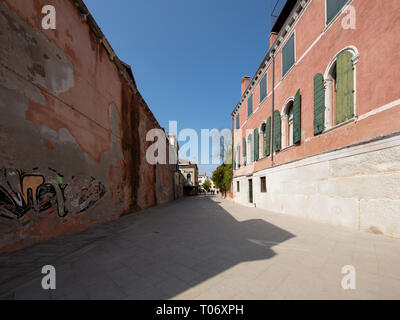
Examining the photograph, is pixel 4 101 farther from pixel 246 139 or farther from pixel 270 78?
pixel 246 139

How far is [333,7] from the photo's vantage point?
235 inches

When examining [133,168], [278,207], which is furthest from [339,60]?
[133,168]

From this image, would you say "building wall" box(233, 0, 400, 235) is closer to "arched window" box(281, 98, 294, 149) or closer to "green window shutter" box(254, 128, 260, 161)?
"arched window" box(281, 98, 294, 149)

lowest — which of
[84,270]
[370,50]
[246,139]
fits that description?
[84,270]

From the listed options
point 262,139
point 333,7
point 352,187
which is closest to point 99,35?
point 333,7

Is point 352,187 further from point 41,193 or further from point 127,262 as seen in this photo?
point 41,193

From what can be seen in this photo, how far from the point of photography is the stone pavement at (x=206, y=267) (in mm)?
1987

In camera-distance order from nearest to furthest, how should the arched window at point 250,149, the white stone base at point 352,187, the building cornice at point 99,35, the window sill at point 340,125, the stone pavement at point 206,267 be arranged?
the stone pavement at point 206,267 → the white stone base at point 352,187 → the window sill at point 340,125 → the building cornice at point 99,35 → the arched window at point 250,149

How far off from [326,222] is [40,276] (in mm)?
7367

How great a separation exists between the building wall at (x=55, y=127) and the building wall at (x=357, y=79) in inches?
313

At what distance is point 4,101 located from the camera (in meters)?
3.20

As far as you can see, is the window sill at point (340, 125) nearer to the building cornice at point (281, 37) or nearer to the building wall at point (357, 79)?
the building wall at point (357, 79)

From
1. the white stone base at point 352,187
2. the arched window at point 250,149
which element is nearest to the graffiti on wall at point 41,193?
the white stone base at point 352,187

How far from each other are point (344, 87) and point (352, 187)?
3.19 m
